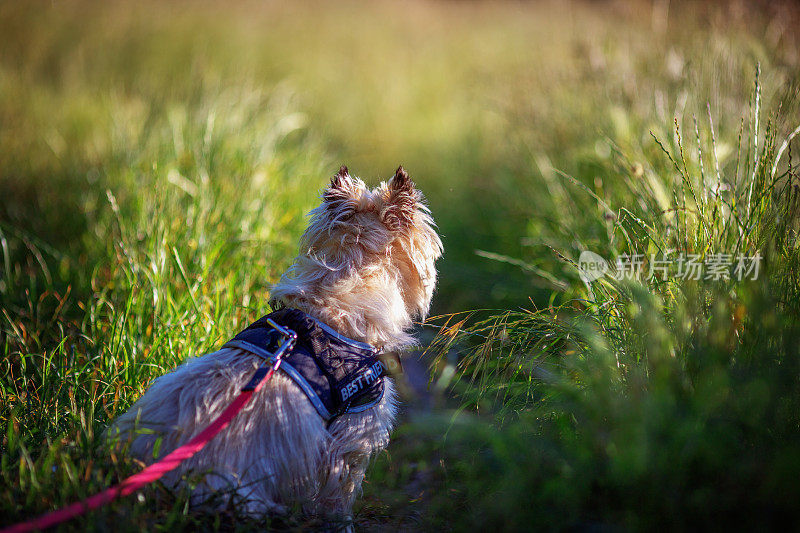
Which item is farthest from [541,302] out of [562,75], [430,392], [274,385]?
[562,75]

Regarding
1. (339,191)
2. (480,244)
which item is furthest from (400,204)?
(480,244)

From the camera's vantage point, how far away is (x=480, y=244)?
17.2 ft

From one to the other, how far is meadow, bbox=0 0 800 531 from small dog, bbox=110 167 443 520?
5.8 inches

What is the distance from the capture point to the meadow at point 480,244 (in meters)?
1.79

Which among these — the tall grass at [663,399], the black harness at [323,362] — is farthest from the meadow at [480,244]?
the black harness at [323,362]

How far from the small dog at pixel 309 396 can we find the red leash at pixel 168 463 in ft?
0.25

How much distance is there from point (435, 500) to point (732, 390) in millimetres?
1355

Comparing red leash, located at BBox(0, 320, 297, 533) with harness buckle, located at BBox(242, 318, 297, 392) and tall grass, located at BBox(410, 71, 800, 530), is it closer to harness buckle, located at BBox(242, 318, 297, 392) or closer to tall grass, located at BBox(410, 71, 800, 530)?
harness buckle, located at BBox(242, 318, 297, 392)

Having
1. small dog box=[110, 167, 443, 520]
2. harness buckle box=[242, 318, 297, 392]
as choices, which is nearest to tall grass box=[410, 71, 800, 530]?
small dog box=[110, 167, 443, 520]

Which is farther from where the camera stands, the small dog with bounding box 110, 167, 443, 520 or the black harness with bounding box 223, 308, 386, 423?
the black harness with bounding box 223, 308, 386, 423

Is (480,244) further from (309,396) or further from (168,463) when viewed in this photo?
(168,463)

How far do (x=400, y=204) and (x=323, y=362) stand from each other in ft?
2.74

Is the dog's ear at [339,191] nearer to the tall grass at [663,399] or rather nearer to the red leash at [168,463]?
the red leash at [168,463]

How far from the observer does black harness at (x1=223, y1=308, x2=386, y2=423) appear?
7.12ft
